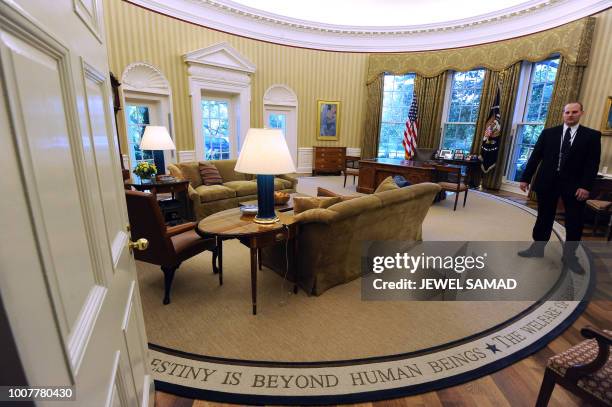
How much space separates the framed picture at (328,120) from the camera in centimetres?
846

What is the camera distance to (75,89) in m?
0.69

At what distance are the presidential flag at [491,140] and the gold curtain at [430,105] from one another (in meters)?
1.21

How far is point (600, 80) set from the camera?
508cm

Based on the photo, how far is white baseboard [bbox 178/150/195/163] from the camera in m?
6.43

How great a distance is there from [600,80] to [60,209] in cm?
749

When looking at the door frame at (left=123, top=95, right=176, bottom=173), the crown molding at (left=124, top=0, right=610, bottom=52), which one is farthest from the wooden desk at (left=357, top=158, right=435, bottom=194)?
the door frame at (left=123, top=95, right=176, bottom=173)

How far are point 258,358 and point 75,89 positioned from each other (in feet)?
5.55

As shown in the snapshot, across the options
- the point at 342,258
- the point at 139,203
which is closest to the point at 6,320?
the point at 139,203

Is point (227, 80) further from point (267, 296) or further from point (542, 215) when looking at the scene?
point (542, 215)

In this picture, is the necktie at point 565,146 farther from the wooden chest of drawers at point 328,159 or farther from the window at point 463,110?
the wooden chest of drawers at point 328,159

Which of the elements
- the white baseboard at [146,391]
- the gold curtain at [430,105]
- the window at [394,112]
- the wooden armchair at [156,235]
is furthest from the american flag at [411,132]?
the white baseboard at [146,391]

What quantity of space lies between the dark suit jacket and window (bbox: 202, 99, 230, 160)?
6.18 m

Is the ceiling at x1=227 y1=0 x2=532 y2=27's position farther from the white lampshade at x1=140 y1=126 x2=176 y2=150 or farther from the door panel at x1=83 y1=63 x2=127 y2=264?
the door panel at x1=83 y1=63 x2=127 y2=264

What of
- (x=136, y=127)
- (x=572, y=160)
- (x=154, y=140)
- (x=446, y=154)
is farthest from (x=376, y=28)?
(x=154, y=140)
